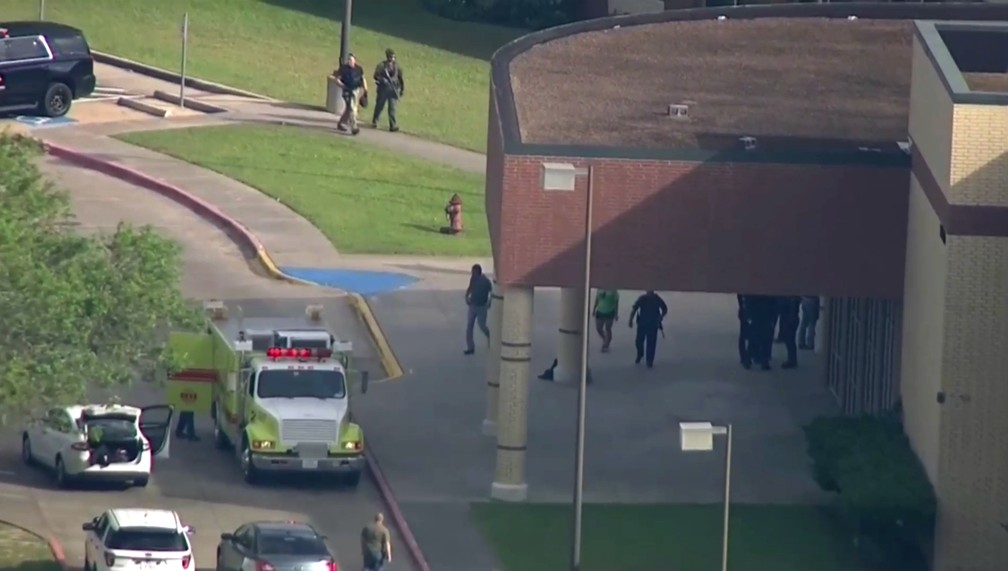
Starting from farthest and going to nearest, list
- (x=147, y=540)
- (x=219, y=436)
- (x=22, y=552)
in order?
1. (x=219, y=436)
2. (x=22, y=552)
3. (x=147, y=540)

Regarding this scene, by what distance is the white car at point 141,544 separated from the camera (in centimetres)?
3088

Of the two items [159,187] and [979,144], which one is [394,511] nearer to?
[979,144]

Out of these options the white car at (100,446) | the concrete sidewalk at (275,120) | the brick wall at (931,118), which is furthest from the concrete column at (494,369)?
the concrete sidewalk at (275,120)

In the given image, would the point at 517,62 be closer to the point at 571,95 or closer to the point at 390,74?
the point at 571,95

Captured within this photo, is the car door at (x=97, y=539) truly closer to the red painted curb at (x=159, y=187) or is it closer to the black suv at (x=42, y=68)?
the red painted curb at (x=159, y=187)

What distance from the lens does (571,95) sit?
42.4 m

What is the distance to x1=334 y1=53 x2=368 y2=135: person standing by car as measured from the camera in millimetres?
59625

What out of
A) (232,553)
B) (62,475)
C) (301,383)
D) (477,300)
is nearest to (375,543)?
(232,553)

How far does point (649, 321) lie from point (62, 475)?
1257 centimetres

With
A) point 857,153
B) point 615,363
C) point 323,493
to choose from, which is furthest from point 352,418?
point 857,153

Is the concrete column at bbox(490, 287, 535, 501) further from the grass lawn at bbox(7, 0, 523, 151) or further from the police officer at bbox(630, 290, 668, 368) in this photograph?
the grass lawn at bbox(7, 0, 523, 151)

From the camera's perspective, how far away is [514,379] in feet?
121

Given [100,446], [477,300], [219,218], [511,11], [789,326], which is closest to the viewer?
[100,446]

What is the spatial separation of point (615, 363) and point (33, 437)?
490 inches
